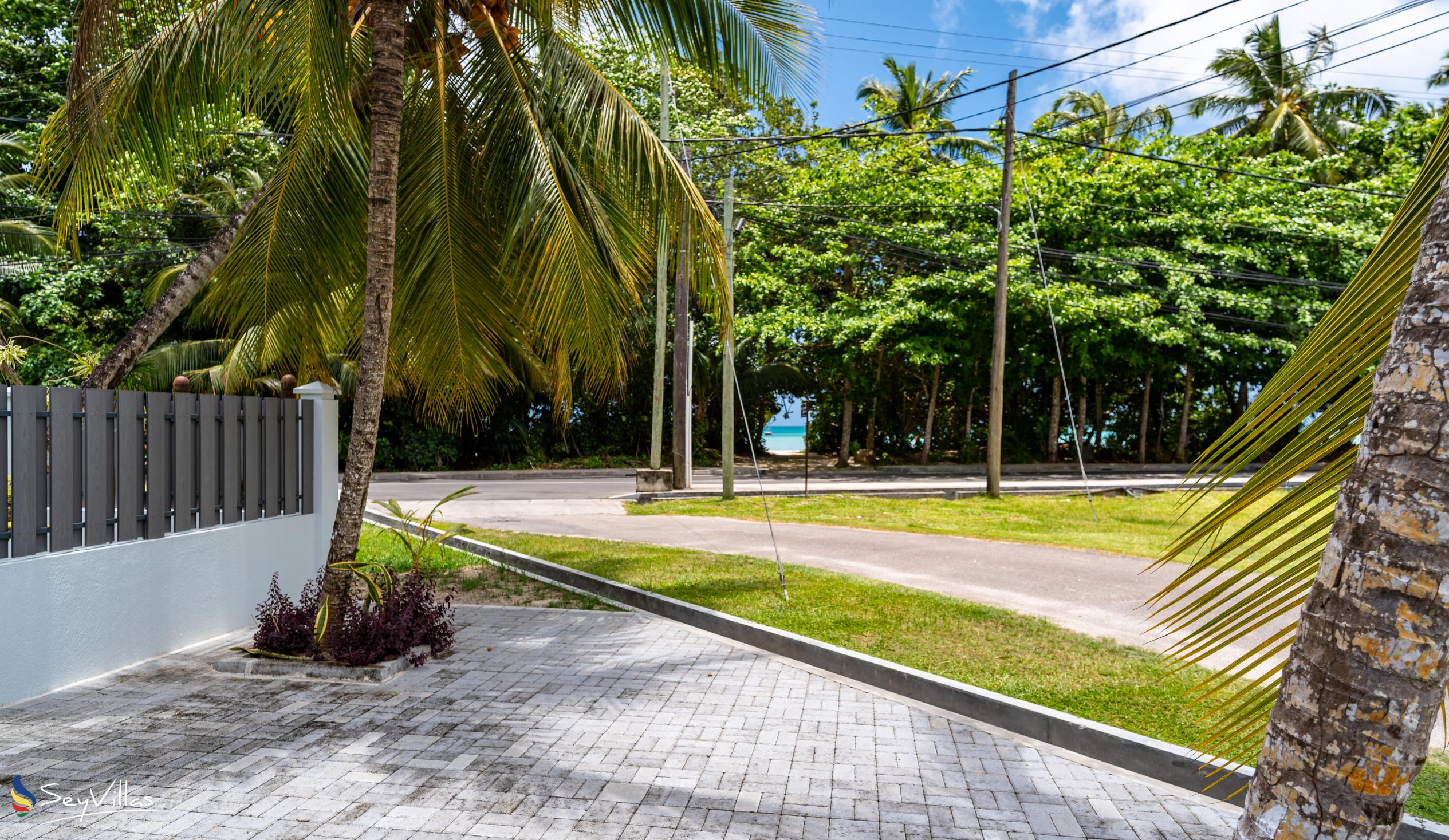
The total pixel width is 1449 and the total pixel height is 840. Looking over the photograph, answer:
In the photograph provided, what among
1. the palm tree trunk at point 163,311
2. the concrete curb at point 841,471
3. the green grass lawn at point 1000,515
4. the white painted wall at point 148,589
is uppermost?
the palm tree trunk at point 163,311

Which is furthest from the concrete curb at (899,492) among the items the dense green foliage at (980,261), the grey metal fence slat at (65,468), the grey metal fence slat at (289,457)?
the grey metal fence slat at (65,468)

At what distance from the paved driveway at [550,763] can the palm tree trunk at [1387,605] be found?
2.76m

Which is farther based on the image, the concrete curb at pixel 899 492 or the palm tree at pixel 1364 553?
the concrete curb at pixel 899 492

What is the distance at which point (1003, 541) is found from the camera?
1370cm

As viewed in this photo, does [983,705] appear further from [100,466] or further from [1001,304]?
[1001,304]

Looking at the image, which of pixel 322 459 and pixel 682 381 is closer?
pixel 322 459

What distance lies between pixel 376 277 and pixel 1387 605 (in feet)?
21.3

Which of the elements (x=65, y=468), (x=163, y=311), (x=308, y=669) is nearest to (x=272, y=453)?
(x=65, y=468)

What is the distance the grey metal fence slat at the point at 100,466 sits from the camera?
6215 mm

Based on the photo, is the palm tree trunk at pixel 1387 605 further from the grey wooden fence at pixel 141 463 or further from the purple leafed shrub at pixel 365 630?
the grey wooden fence at pixel 141 463

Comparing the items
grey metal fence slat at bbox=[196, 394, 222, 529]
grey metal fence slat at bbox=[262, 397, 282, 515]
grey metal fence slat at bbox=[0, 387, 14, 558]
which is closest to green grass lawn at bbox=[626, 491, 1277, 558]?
grey metal fence slat at bbox=[262, 397, 282, 515]

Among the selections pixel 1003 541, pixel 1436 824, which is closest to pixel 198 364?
pixel 1003 541

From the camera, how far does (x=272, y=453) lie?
26.5ft

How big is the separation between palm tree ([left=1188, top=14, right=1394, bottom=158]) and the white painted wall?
1406 inches
